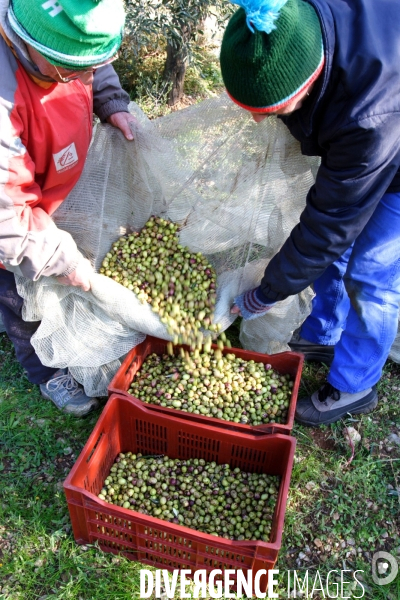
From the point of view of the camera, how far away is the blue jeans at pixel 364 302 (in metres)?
2.43

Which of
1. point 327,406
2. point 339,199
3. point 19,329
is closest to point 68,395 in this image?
point 19,329

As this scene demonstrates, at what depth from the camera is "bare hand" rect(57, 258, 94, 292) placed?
253cm

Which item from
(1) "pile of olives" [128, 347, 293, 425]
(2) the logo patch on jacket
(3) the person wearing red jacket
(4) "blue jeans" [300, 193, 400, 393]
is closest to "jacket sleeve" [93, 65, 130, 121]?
(3) the person wearing red jacket

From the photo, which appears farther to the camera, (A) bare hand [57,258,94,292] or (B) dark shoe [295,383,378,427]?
(B) dark shoe [295,383,378,427]

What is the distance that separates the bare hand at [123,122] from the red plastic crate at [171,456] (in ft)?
4.35

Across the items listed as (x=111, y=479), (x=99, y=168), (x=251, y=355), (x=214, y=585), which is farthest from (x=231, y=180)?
(x=214, y=585)

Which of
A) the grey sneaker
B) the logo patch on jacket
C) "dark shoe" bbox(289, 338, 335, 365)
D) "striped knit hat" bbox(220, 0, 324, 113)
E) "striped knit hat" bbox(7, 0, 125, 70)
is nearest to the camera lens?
"striped knit hat" bbox(220, 0, 324, 113)

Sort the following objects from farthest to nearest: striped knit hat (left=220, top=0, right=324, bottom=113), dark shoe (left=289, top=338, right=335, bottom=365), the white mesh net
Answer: dark shoe (left=289, top=338, right=335, bottom=365) < the white mesh net < striped knit hat (left=220, top=0, right=324, bottom=113)

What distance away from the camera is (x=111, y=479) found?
8.55 feet

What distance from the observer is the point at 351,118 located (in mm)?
1834

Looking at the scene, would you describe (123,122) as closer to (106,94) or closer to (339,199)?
(106,94)

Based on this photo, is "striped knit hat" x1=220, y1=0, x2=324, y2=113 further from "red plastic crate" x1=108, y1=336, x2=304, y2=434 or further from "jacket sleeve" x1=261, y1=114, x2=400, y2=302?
"red plastic crate" x1=108, y1=336, x2=304, y2=434

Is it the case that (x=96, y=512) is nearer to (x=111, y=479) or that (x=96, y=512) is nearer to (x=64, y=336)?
(x=111, y=479)

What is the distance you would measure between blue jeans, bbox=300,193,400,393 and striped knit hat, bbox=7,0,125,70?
1.33 metres
